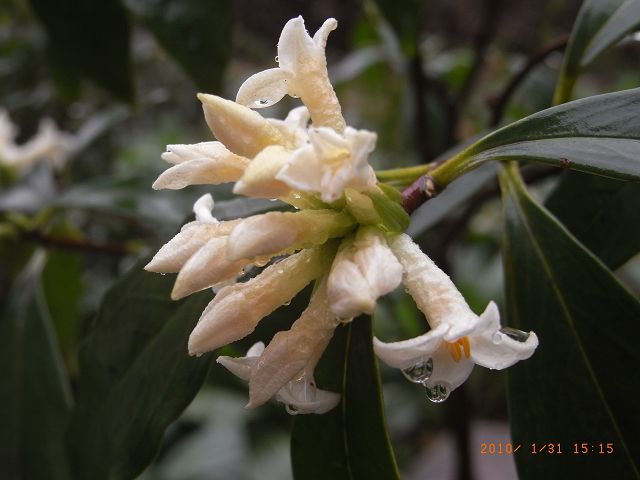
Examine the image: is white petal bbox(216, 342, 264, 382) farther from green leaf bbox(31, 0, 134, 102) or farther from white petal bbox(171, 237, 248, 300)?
green leaf bbox(31, 0, 134, 102)

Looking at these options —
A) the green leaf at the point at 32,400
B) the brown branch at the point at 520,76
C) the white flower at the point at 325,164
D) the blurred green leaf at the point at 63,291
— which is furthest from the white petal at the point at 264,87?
the blurred green leaf at the point at 63,291

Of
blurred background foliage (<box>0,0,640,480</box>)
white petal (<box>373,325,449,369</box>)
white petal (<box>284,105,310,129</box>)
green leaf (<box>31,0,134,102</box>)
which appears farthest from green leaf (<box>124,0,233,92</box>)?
white petal (<box>373,325,449,369</box>)

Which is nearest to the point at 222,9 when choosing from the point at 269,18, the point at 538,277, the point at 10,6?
the point at 538,277

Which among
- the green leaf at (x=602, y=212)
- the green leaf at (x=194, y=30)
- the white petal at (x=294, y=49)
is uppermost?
the green leaf at (x=194, y=30)

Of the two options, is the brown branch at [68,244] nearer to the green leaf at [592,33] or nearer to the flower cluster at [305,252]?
the flower cluster at [305,252]

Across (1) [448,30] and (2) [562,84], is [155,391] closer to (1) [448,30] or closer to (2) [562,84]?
(2) [562,84]
